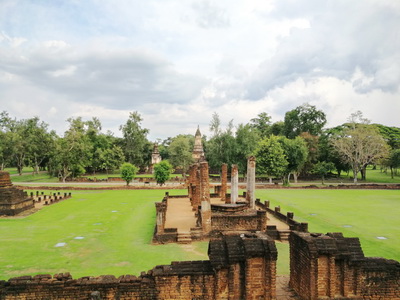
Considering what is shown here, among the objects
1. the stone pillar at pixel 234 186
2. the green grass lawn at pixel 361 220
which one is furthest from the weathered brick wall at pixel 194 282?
the stone pillar at pixel 234 186

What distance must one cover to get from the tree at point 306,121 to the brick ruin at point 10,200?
53132 mm

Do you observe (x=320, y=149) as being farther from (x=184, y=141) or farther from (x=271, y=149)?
(x=184, y=141)

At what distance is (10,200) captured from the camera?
20.4m

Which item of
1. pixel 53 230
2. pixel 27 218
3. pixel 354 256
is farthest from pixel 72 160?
pixel 354 256

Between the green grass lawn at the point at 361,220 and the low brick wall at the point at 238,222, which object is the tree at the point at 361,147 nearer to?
the green grass lawn at the point at 361,220

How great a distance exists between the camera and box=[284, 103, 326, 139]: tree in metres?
61.5

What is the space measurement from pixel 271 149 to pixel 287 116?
24113 mm

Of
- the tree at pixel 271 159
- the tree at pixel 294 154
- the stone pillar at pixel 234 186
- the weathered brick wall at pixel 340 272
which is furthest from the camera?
the tree at pixel 294 154

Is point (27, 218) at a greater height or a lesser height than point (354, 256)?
lesser

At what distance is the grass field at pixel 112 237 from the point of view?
1015 centimetres

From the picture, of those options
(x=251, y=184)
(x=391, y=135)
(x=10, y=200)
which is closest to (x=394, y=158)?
(x=391, y=135)

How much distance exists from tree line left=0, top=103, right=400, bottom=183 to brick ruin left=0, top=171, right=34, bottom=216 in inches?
1041

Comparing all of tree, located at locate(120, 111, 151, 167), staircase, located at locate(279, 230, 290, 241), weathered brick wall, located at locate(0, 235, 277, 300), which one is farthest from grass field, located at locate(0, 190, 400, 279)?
tree, located at locate(120, 111, 151, 167)

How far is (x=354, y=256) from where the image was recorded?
19.9ft
